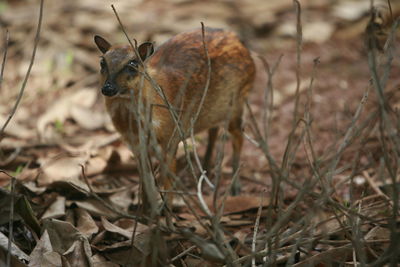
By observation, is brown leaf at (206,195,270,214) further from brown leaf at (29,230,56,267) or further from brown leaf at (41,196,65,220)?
brown leaf at (29,230,56,267)

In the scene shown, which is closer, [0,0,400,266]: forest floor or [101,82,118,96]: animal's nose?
[0,0,400,266]: forest floor

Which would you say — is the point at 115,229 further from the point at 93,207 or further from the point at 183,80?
the point at 183,80

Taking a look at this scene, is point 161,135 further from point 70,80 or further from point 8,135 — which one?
point 70,80

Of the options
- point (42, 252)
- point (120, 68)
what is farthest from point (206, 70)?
point (42, 252)

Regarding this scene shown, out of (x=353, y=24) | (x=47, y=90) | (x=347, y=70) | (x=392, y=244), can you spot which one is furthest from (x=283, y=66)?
(x=392, y=244)

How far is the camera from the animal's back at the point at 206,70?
5.46 m

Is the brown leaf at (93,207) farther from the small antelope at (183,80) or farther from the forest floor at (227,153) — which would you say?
the small antelope at (183,80)

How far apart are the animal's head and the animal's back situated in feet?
1.70

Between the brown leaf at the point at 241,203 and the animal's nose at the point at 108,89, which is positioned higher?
the animal's nose at the point at 108,89

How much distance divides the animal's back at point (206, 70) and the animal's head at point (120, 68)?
20.4 inches

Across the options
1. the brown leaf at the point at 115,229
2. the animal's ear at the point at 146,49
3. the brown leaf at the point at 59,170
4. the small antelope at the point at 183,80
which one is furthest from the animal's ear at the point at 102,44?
the brown leaf at the point at 115,229

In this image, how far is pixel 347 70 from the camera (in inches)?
341

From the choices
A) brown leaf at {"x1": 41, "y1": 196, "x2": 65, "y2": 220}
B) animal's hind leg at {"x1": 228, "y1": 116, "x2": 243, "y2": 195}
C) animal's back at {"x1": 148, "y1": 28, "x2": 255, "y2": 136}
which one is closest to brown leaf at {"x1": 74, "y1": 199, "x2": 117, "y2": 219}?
brown leaf at {"x1": 41, "y1": 196, "x2": 65, "y2": 220}

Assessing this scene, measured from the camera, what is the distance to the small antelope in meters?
4.72
